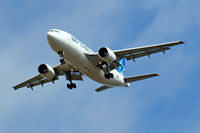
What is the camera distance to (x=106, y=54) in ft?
130

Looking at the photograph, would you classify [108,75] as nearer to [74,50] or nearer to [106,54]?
[106,54]

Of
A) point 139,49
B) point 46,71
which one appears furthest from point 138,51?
point 46,71

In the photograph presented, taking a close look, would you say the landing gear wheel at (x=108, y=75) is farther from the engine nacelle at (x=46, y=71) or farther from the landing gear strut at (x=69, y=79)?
the engine nacelle at (x=46, y=71)

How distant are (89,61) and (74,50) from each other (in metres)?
2.16

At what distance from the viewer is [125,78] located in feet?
149

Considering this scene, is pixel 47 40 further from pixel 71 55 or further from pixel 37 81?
pixel 37 81

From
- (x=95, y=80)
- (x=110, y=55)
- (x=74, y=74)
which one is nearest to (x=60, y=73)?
(x=74, y=74)

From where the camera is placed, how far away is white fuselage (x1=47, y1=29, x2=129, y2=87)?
38.0m

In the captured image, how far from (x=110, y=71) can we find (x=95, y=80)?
196 cm

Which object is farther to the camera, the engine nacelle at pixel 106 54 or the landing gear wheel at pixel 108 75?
the landing gear wheel at pixel 108 75

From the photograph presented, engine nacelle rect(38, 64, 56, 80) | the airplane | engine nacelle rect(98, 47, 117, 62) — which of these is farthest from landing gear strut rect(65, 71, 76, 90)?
engine nacelle rect(98, 47, 117, 62)

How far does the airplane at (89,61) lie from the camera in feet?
126

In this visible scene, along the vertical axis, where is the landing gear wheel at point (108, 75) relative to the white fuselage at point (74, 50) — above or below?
below

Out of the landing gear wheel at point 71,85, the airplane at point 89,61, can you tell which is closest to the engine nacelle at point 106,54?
the airplane at point 89,61
